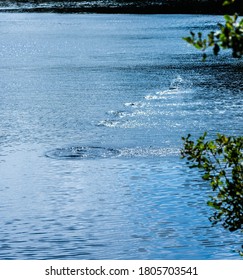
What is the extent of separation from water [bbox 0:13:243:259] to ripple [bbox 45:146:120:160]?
5 cm

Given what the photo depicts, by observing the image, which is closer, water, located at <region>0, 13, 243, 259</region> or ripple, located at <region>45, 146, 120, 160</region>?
water, located at <region>0, 13, 243, 259</region>

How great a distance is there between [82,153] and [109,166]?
247 cm

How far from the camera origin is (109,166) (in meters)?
29.9

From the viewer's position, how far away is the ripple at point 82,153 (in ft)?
103

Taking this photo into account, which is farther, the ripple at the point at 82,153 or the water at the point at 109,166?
the ripple at the point at 82,153

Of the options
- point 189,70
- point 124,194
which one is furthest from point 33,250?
point 189,70

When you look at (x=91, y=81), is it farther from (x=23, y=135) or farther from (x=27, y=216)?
(x=27, y=216)

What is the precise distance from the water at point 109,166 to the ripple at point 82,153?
0.15 feet

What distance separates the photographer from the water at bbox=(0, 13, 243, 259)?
2195 cm

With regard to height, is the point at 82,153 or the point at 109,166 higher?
the point at 109,166

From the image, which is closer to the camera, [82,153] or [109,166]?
[109,166]

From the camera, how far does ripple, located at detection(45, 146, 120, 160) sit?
31469 millimetres
